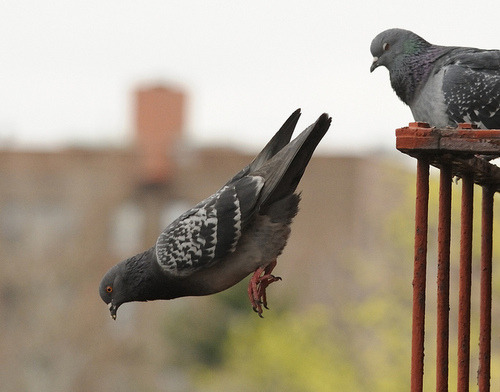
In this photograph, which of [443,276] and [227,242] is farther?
[227,242]

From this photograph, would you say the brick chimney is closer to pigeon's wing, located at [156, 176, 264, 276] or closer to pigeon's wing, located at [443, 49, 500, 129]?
pigeon's wing, located at [443, 49, 500, 129]

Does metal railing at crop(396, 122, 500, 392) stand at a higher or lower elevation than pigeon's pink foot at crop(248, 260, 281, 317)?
higher

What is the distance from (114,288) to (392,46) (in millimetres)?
2105

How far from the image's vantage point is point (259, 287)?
18.1ft

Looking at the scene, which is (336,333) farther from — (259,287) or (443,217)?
(443,217)

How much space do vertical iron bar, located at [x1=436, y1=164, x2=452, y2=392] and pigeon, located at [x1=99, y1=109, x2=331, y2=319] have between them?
4.47 ft

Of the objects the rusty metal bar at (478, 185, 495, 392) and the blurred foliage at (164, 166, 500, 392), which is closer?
the rusty metal bar at (478, 185, 495, 392)

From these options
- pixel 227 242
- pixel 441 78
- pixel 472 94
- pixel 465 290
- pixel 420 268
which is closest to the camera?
pixel 420 268

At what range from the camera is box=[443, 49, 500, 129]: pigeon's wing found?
6164mm

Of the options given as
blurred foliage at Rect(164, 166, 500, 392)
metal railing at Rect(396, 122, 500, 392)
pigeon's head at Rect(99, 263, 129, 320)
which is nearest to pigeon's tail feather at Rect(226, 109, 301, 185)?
pigeon's head at Rect(99, 263, 129, 320)

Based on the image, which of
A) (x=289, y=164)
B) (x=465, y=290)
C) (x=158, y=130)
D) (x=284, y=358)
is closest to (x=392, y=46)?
(x=289, y=164)

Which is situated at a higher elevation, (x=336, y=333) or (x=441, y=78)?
(x=441, y=78)

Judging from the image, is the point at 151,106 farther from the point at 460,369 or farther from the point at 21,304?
the point at 460,369

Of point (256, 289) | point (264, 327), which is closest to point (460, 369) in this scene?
point (256, 289)
